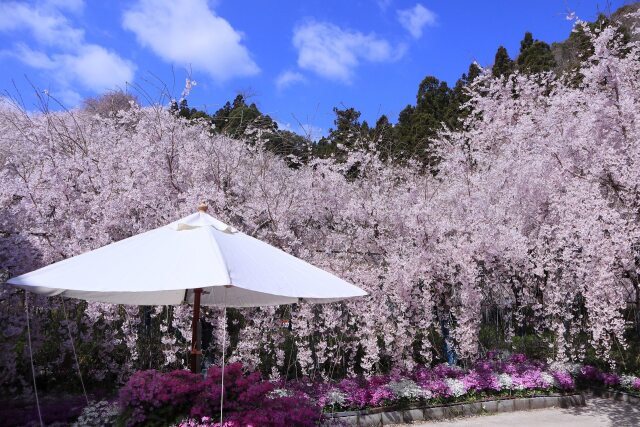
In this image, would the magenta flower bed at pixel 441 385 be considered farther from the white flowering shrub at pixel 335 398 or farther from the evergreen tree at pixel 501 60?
the evergreen tree at pixel 501 60

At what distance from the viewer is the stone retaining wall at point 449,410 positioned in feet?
21.9

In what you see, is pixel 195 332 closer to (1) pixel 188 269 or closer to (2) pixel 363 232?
(1) pixel 188 269


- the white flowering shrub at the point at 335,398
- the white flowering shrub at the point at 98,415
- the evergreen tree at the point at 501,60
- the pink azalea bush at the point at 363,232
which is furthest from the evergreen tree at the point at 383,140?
the evergreen tree at the point at 501,60

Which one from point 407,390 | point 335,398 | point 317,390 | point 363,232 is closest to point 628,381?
point 407,390

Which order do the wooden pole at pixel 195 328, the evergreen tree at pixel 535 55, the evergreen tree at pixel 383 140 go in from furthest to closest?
1. the evergreen tree at pixel 535 55
2. the evergreen tree at pixel 383 140
3. the wooden pole at pixel 195 328

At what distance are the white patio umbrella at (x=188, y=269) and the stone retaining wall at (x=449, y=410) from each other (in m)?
2.90

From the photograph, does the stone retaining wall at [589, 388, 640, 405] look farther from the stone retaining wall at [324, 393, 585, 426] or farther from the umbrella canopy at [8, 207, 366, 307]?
the umbrella canopy at [8, 207, 366, 307]

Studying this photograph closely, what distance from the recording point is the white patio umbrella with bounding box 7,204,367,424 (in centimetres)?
349

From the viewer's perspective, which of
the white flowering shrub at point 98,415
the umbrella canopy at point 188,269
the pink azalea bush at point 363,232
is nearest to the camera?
the umbrella canopy at point 188,269

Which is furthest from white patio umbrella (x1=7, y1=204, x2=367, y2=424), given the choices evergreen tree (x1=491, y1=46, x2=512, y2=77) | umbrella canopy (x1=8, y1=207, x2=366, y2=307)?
evergreen tree (x1=491, y1=46, x2=512, y2=77)

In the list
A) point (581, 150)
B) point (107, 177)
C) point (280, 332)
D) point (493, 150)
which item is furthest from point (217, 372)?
point (493, 150)

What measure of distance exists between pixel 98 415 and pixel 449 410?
472 cm

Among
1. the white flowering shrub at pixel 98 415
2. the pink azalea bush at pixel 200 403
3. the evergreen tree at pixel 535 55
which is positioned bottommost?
the white flowering shrub at pixel 98 415

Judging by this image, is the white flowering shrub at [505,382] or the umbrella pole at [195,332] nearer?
the umbrella pole at [195,332]
